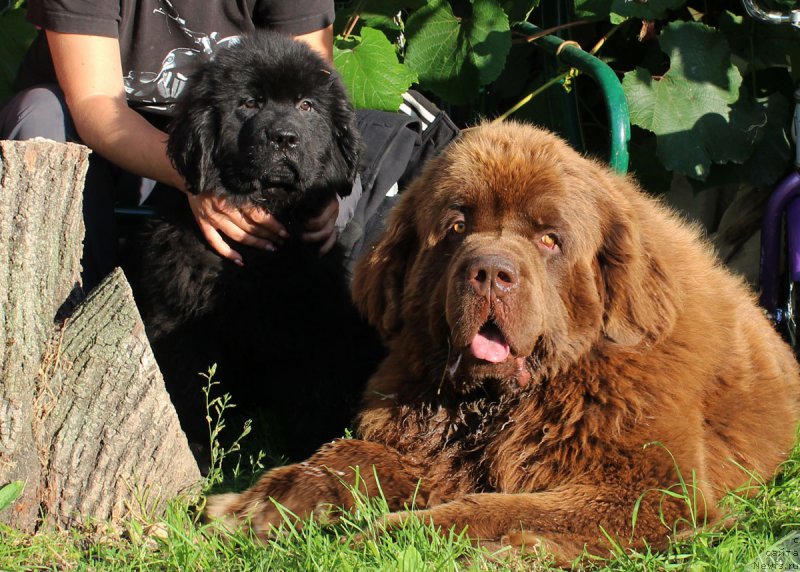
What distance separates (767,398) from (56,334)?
78.2 inches

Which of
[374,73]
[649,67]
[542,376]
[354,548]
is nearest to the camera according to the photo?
[354,548]

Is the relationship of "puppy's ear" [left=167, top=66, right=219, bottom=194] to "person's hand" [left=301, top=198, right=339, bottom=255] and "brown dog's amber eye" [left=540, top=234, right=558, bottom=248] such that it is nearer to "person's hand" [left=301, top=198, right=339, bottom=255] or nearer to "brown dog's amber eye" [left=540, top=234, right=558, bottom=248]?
"person's hand" [left=301, top=198, right=339, bottom=255]

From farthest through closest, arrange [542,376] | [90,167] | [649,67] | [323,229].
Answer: [649,67] < [90,167] < [323,229] < [542,376]

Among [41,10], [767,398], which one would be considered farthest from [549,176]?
[41,10]

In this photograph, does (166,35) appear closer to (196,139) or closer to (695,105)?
(196,139)

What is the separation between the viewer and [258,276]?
3145mm

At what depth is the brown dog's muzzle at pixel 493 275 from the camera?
7.03 ft

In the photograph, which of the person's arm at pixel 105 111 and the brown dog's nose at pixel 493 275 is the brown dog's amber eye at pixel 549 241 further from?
the person's arm at pixel 105 111

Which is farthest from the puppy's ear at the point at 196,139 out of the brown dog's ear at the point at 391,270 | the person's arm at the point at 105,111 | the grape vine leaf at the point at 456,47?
the grape vine leaf at the point at 456,47

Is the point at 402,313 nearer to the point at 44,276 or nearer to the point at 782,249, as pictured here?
the point at 44,276

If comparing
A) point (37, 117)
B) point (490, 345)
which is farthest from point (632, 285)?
point (37, 117)

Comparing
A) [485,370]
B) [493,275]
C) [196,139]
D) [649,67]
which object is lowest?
[196,139]

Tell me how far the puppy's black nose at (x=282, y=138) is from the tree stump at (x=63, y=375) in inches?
30.6

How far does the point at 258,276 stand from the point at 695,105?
2.06m
